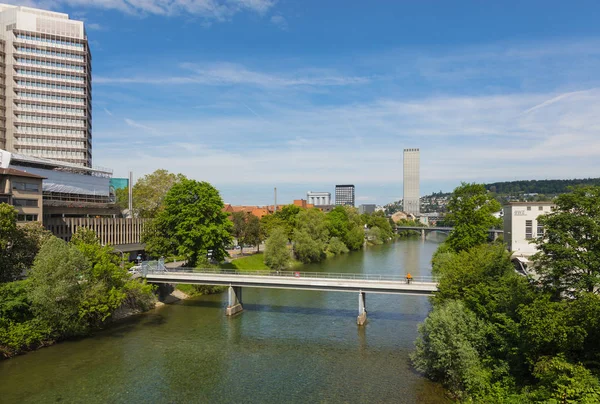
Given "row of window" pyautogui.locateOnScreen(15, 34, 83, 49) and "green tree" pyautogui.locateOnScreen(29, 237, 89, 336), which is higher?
"row of window" pyautogui.locateOnScreen(15, 34, 83, 49)

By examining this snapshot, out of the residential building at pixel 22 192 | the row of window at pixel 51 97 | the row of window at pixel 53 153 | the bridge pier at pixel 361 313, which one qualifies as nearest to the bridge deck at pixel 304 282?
the bridge pier at pixel 361 313

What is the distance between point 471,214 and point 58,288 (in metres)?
43.0

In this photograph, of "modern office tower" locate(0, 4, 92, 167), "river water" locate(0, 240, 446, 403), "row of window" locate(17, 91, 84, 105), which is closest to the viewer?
"river water" locate(0, 240, 446, 403)

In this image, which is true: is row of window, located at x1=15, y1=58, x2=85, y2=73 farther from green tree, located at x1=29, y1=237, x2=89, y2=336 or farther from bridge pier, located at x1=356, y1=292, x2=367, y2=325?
bridge pier, located at x1=356, y1=292, x2=367, y2=325

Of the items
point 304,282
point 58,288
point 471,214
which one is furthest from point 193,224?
point 471,214

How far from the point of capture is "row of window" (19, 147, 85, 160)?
85.7 m

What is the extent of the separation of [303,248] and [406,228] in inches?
4780

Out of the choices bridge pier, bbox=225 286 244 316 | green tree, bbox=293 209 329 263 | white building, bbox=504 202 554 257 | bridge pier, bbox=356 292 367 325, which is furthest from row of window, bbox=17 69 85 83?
white building, bbox=504 202 554 257

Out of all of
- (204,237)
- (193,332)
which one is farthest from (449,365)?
(204,237)

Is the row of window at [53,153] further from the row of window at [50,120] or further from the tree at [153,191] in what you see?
the tree at [153,191]

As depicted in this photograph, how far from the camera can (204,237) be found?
194 feet

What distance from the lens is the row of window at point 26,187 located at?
165 feet

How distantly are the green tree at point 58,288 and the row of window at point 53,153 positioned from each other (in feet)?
187

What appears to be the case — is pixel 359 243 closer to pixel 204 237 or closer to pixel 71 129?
pixel 204 237
